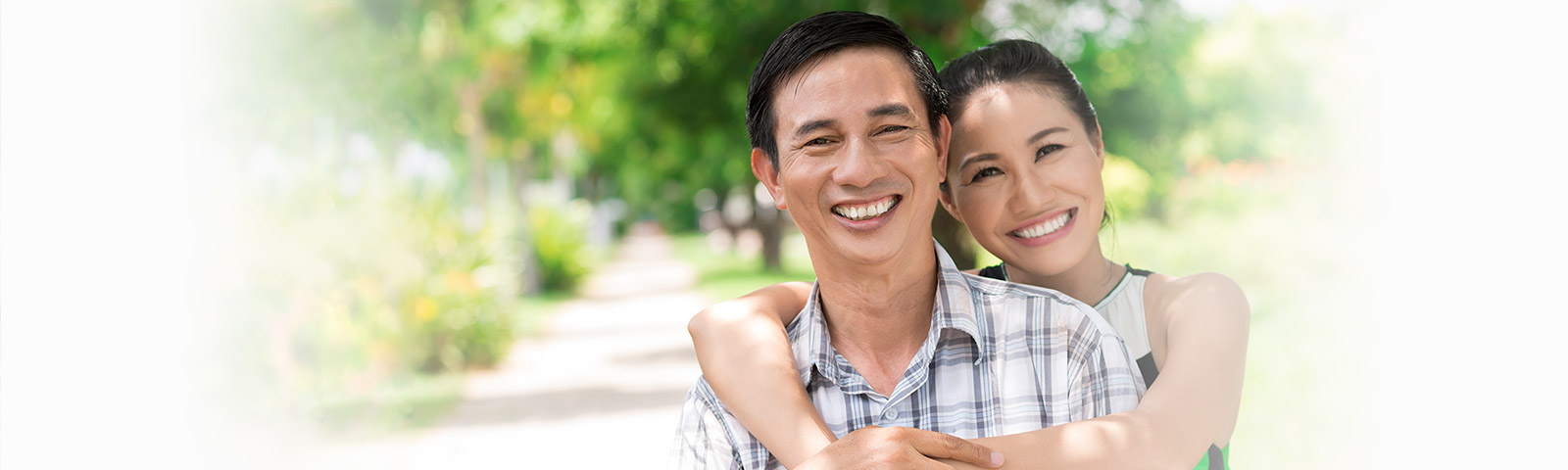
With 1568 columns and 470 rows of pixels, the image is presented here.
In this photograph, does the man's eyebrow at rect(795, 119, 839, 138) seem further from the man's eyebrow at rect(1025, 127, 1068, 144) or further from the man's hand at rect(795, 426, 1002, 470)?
the man's eyebrow at rect(1025, 127, 1068, 144)

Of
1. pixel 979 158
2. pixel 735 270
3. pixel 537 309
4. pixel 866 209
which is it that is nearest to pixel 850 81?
pixel 866 209

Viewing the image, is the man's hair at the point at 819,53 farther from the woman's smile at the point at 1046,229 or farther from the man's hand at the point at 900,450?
the man's hand at the point at 900,450

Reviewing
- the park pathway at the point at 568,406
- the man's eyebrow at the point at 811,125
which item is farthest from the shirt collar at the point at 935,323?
the park pathway at the point at 568,406

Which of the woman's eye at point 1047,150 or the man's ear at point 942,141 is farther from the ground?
the woman's eye at point 1047,150

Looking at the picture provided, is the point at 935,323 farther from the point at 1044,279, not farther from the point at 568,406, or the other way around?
the point at 568,406

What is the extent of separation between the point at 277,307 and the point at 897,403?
737 centimetres

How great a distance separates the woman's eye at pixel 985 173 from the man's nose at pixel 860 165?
584 mm

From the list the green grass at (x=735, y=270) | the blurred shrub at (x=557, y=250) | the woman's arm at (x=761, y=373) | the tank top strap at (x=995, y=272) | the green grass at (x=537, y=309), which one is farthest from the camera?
the blurred shrub at (x=557, y=250)

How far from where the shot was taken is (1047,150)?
2.72 metres

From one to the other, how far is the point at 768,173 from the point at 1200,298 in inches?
43.6

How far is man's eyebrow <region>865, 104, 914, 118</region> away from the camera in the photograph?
216cm

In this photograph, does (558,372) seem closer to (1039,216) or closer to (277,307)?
(277,307)

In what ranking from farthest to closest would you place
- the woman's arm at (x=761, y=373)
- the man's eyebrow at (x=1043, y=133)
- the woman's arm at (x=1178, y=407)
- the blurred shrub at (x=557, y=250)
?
the blurred shrub at (x=557, y=250) < the man's eyebrow at (x=1043, y=133) < the woman's arm at (x=761, y=373) < the woman's arm at (x=1178, y=407)

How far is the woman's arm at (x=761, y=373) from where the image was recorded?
7.06 feet
